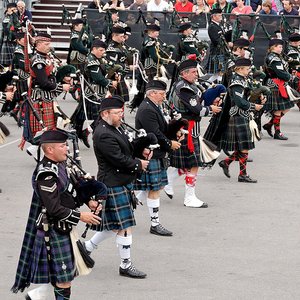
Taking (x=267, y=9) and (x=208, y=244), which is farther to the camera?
(x=267, y=9)

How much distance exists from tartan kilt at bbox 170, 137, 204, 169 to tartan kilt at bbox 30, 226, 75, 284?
384 centimetres

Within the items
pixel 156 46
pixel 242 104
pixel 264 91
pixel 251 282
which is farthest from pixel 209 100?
pixel 156 46

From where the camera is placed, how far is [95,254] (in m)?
8.89

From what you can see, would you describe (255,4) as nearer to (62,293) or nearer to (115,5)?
(115,5)

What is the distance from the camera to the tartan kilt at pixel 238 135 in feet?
39.0

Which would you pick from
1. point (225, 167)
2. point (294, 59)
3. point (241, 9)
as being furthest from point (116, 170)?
point (241, 9)

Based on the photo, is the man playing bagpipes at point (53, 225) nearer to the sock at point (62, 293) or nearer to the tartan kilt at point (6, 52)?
the sock at point (62, 293)

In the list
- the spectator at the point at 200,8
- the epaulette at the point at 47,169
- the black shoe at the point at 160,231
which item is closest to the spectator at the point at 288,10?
the spectator at the point at 200,8

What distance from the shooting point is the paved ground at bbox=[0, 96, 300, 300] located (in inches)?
312

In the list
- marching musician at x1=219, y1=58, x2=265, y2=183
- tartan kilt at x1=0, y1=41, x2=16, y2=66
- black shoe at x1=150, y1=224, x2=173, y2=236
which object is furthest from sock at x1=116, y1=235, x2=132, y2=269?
tartan kilt at x1=0, y1=41, x2=16, y2=66

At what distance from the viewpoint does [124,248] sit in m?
8.09

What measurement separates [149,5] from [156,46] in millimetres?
5888

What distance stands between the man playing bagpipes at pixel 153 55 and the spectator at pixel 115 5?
530cm

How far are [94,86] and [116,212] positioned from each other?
6027mm
